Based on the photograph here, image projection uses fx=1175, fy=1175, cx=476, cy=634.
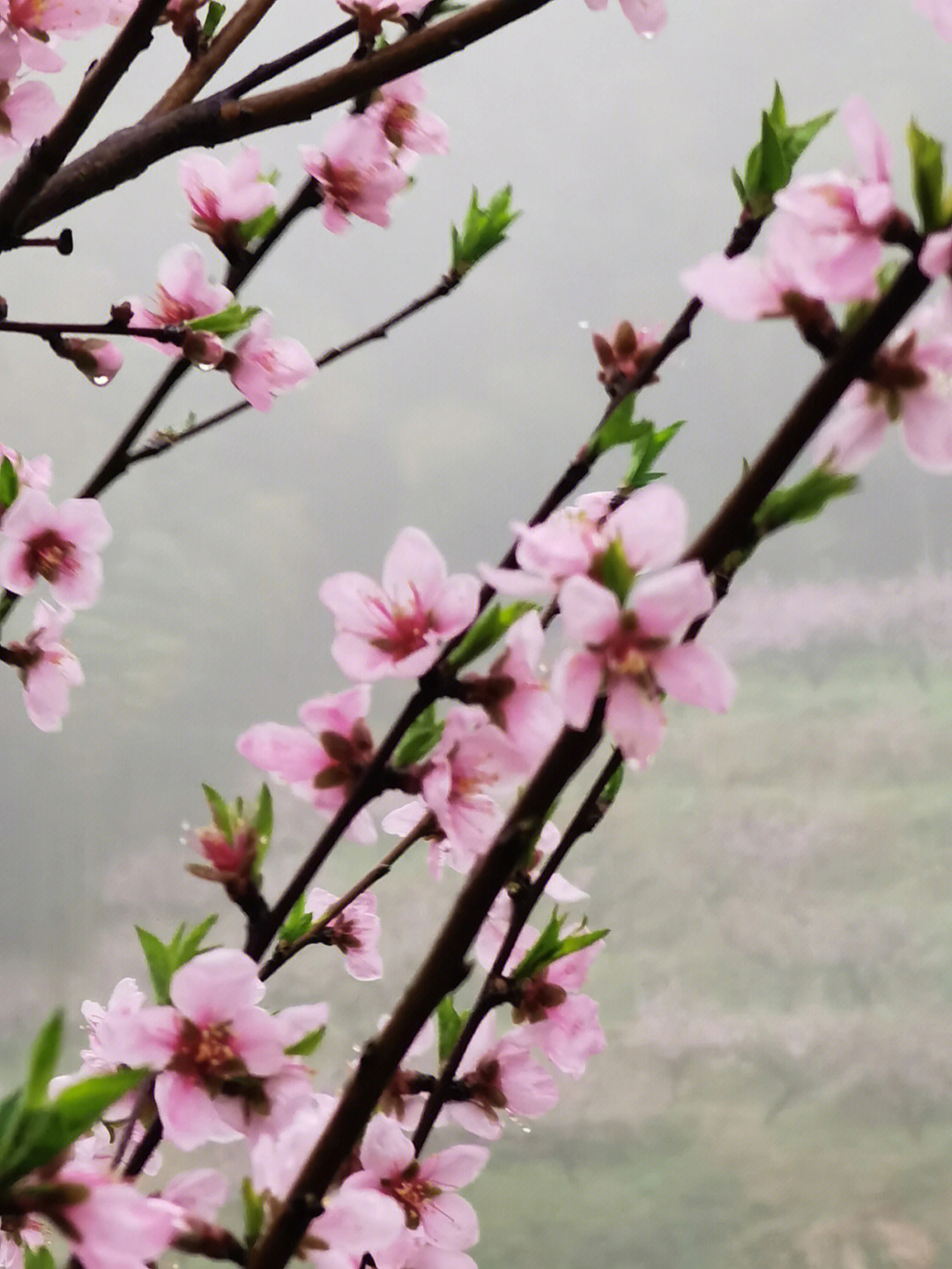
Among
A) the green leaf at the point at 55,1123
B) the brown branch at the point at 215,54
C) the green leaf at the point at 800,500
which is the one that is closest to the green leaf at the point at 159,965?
the green leaf at the point at 55,1123

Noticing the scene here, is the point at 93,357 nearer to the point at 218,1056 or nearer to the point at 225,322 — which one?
the point at 225,322

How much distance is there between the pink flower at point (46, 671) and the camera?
0.56 m

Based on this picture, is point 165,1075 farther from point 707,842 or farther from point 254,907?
point 707,842

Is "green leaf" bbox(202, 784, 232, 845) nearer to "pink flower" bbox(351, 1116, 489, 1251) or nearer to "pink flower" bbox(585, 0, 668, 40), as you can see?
"pink flower" bbox(351, 1116, 489, 1251)

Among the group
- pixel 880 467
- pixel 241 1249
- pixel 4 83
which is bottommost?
pixel 241 1249

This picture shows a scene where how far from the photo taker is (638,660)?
0.75 feet

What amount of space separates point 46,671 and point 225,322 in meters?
0.20

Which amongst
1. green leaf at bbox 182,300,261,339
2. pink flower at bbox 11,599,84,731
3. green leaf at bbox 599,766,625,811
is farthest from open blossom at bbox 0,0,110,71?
green leaf at bbox 599,766,625,811

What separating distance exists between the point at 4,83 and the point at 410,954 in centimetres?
218

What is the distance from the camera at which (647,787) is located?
2.85m

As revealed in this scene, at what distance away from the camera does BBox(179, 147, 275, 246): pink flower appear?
497 mm

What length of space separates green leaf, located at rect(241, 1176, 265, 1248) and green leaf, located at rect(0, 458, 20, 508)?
330mm

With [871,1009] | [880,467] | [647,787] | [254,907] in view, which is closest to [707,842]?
[647,787]

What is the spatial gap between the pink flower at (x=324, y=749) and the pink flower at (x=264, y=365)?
0.22 metres
